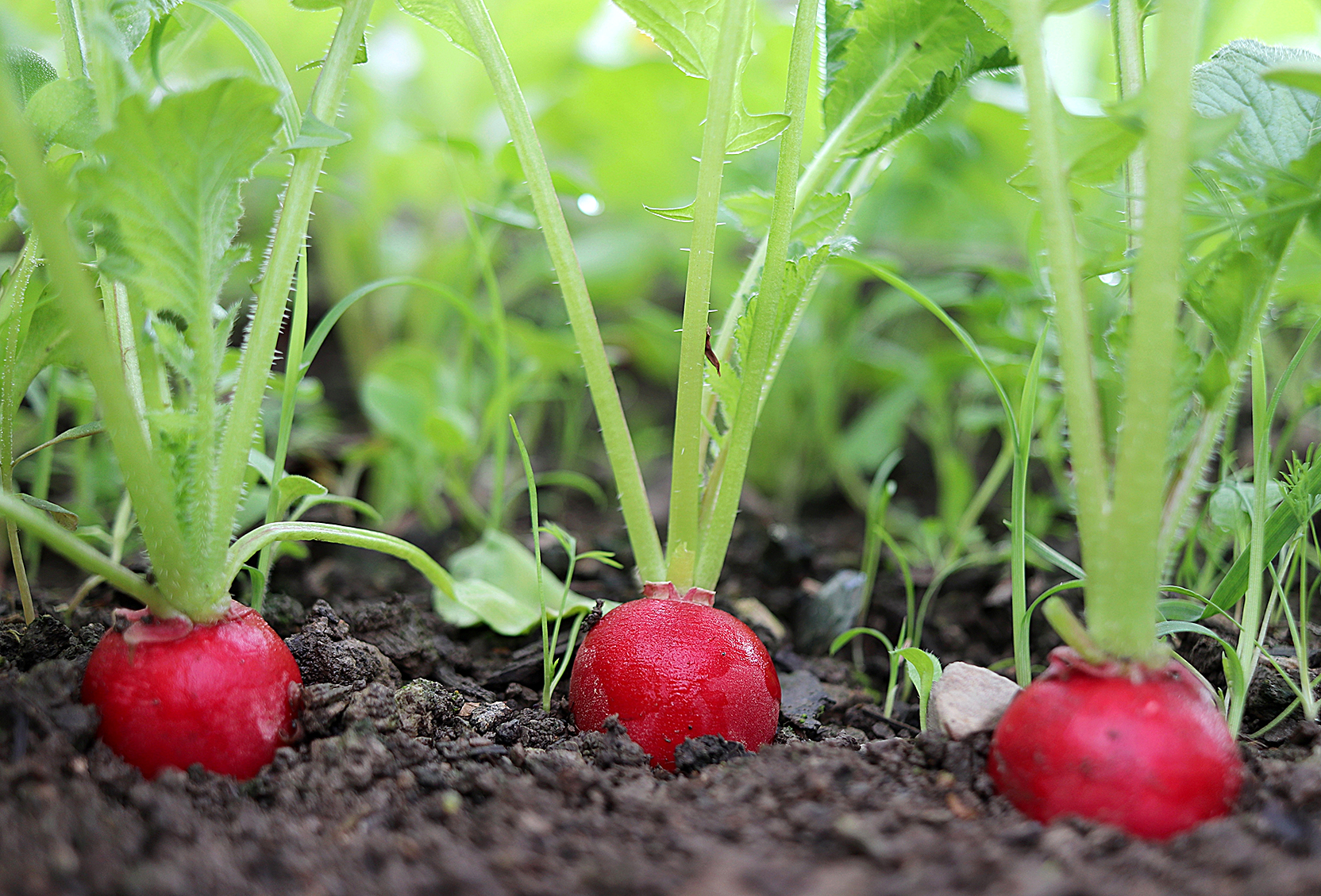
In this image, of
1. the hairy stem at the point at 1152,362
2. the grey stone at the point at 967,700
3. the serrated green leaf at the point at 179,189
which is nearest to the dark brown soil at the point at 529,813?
the grey stone at the point at 967,700

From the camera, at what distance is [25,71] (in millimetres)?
792

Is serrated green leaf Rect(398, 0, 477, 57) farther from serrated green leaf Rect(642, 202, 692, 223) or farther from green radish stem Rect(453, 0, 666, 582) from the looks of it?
serrated green leaf Rect(642, 202, 692, 223)

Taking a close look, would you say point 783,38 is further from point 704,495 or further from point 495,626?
point 495,626

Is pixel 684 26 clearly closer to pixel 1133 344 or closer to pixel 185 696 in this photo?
pixel 1133 344

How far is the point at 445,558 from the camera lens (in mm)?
1300

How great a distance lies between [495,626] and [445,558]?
40 centimetres

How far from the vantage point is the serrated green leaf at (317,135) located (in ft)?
2.16

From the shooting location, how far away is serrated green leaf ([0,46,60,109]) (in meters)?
0.78

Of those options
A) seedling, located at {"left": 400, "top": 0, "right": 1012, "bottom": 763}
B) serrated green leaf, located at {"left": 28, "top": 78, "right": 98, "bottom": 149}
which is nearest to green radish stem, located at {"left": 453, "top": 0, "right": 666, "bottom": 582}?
seedling, located at {"left": 400, "top": 0, "right": 1012, "bottom": 763}

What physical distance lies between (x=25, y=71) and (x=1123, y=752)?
3.48 feet

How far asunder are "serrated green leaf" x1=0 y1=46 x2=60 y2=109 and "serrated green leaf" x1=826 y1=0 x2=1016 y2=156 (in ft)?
2.46

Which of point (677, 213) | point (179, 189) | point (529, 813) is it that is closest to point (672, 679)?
point (529, 813)

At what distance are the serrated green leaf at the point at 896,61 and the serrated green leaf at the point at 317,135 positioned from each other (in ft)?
1.64

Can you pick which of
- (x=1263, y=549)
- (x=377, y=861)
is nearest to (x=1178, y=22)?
(x=1263, y=549)
